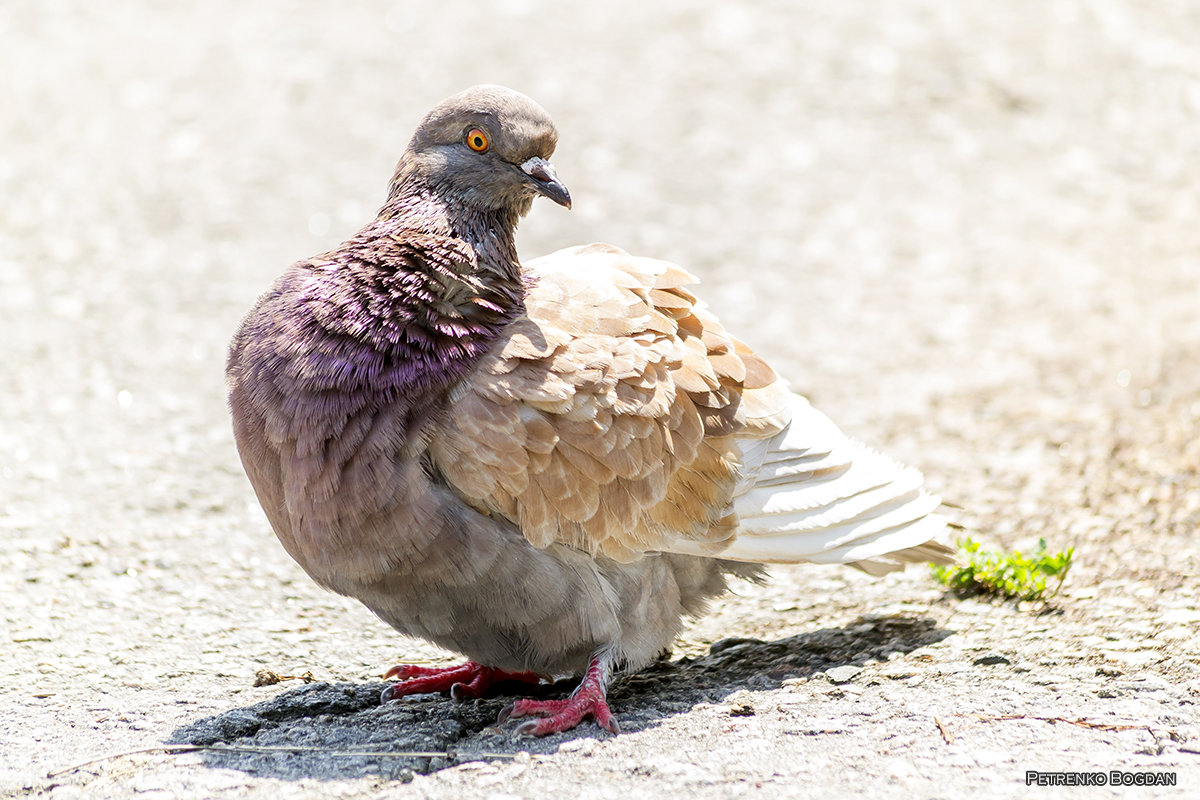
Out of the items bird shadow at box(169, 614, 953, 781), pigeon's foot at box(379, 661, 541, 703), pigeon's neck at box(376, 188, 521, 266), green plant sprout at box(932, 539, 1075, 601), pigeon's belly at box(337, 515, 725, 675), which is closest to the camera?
bird shadow at box(169, 614, 953, 781)

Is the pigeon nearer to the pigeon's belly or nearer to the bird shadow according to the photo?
A: the pigeon's belly

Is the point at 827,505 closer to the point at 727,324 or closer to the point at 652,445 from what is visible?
the point at 652,445

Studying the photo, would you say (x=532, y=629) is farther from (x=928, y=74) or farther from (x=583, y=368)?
(x=928, y=74)

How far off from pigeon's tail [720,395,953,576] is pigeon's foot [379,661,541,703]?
36.2 inches

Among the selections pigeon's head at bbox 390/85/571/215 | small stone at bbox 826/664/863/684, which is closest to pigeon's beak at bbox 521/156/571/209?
pigeon's head at bbox 390/85/571/215

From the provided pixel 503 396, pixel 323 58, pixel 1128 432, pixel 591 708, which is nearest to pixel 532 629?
pixel 591 708

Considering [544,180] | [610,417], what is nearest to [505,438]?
[610,417]

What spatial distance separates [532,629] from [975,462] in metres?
3.21

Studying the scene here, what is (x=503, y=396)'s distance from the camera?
3799 mm

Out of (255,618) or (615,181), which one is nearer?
(255,618)

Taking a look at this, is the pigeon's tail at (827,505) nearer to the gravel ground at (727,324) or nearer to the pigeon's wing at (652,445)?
the pigeon's wing at (652,445)

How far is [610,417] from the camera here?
3.95 metres

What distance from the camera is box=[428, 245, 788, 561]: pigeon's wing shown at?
379cm

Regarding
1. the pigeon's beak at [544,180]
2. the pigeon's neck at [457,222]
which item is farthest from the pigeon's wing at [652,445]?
the pigeon's beak at [544,180]
